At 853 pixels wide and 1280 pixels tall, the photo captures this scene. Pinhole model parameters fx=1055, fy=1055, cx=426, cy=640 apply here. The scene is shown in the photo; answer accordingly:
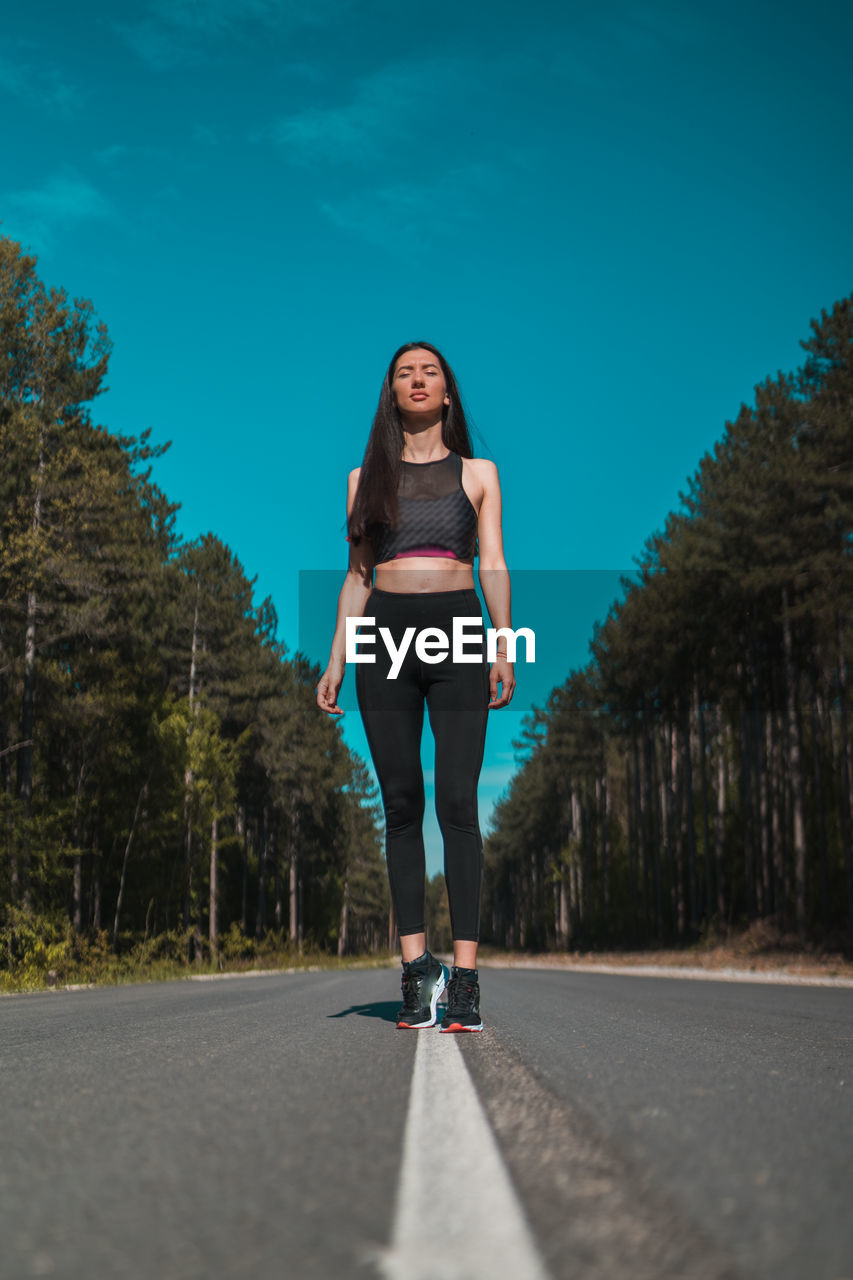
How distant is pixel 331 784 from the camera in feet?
195

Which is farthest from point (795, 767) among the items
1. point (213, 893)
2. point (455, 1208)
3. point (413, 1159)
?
point (455, 1208)

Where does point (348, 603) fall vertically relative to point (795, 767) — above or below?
below

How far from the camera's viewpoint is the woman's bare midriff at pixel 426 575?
505 cm

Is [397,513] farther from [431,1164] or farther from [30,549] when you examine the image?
[30,549]

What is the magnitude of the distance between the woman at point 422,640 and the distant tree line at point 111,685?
1525cm

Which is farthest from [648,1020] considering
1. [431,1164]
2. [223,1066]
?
[431,1164]

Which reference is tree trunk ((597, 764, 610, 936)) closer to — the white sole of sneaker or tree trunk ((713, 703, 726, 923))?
tree trunk ((713, 703, 726, 923))

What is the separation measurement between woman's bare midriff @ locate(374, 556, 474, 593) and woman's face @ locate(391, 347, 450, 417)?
0.83 meters

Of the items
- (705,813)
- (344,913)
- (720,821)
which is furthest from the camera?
(344,913)

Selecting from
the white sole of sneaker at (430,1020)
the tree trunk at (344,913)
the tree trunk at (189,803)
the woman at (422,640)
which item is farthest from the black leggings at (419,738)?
the tree trunk at (344,913)

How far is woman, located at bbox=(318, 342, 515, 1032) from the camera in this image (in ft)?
15.9

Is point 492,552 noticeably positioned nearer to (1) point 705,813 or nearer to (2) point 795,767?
(2) point 795,767

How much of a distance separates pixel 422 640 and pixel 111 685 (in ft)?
77.8

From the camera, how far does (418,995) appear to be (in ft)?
15.9
